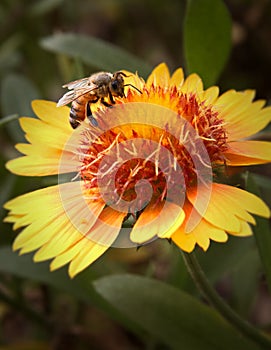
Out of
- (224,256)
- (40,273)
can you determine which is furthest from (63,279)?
(224,256)

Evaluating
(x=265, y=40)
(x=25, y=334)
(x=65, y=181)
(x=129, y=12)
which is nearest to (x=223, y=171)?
(x=65, y=181)

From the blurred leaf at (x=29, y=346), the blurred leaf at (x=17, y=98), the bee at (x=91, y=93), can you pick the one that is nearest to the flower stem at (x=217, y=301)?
the bee at (x=91, y=93)

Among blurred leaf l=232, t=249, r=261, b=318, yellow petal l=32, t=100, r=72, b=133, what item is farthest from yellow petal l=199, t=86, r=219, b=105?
blurred leaf l=232, t=249, r=261, b=318

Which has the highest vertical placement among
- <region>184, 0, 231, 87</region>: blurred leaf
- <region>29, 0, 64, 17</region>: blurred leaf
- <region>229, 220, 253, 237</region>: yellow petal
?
<region>29, 0, 64, 17</region>: blurred leaf

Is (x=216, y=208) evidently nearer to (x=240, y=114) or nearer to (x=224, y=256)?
(x=240, y=114)

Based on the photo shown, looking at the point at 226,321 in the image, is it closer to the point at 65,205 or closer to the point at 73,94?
the point at 65,205

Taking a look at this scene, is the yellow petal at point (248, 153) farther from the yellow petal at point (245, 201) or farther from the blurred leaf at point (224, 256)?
the blurred leaf at point (224, 256)

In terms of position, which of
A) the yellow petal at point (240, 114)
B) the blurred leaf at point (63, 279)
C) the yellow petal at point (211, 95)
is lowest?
the blurred leaf at point (63, 279)

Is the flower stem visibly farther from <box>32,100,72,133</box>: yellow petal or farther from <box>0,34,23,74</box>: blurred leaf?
<box>0,34,23,74</box>: blurred leaf
